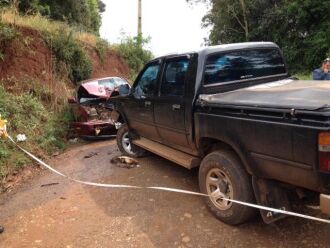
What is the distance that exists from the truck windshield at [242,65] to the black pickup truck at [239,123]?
1 cm

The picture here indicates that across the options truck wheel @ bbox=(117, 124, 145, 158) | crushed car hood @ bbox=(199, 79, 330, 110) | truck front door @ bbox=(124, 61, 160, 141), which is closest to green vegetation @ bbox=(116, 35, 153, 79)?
truck wheel @ bbox=(117, 124, 145, 158)

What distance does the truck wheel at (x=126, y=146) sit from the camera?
7066 millimetres

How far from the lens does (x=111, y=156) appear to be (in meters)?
7.61

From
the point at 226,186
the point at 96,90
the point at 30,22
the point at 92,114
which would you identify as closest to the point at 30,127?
the point at 92,114

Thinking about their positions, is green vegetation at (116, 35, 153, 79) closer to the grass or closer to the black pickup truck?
the grass

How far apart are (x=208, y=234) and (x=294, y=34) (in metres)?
19.6

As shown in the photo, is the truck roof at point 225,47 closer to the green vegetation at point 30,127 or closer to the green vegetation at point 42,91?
the green vegetation at point 30,127

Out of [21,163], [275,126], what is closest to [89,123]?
[21,163]

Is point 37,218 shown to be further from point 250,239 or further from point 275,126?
point 275,126

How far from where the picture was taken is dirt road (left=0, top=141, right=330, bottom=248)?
394 centimetres

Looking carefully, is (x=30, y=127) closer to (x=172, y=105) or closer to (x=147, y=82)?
(x=147, y=82)

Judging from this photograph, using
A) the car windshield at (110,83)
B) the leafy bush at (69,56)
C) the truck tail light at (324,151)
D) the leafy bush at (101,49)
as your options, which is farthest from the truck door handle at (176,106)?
the leafy bush at (101,49)

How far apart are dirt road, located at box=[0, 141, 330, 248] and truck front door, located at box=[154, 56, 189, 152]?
82cm

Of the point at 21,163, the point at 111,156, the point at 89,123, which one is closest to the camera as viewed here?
the point at 21,163
